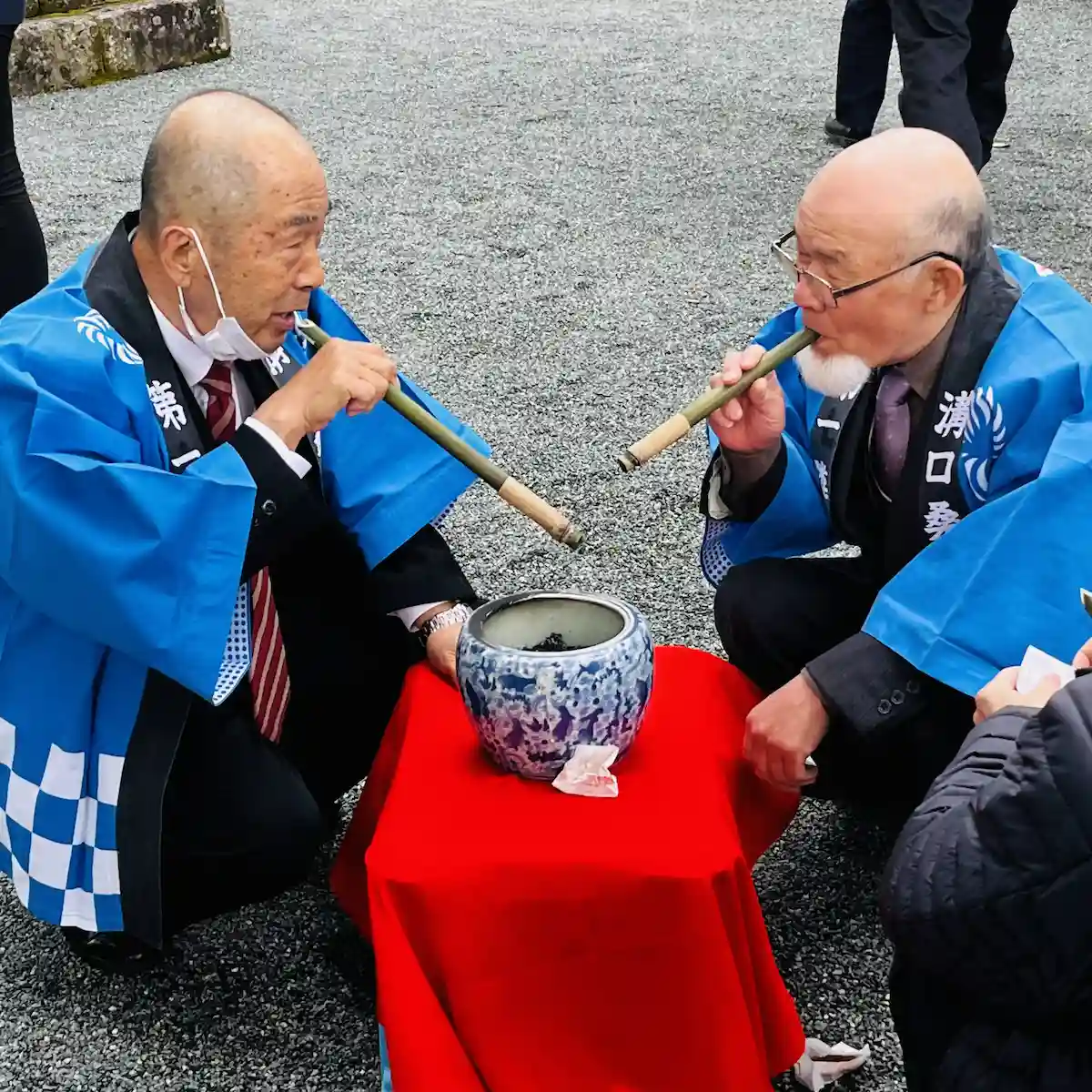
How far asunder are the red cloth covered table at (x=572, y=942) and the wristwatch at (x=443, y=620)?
0.38m

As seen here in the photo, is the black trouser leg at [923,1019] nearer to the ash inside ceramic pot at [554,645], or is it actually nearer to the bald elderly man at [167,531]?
the ash inside ceramic pot at [554,645]

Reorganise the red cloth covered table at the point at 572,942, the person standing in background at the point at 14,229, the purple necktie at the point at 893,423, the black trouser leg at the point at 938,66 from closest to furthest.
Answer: the red cloth covered table at the point at 572,942 → the purple necktie at the point at 893,423 → the person standing in background at the point at 14,229 → the black trouser leg at the point at 938,66

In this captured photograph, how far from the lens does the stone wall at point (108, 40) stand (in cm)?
698

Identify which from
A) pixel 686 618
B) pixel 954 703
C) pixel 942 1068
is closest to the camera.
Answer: pixel 942 1068

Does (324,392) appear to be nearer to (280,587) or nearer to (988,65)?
(280,587)

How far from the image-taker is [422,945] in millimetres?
1652

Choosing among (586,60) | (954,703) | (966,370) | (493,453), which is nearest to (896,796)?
(954,703)

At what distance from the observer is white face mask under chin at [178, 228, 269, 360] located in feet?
6.16

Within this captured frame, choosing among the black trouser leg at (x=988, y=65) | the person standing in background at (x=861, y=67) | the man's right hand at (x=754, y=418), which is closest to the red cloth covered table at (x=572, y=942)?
the man's right hand at (x=754, y=418)

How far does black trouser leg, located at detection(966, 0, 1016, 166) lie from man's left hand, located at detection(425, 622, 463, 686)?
379 centimetres

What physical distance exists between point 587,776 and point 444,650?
430mm

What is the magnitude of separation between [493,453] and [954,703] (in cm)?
185

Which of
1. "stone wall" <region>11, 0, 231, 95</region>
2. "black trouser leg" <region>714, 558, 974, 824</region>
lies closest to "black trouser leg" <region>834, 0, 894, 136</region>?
"stone wall" <region>11, 0, 231, 95</region>

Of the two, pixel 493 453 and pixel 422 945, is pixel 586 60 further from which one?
pixel 422 945
